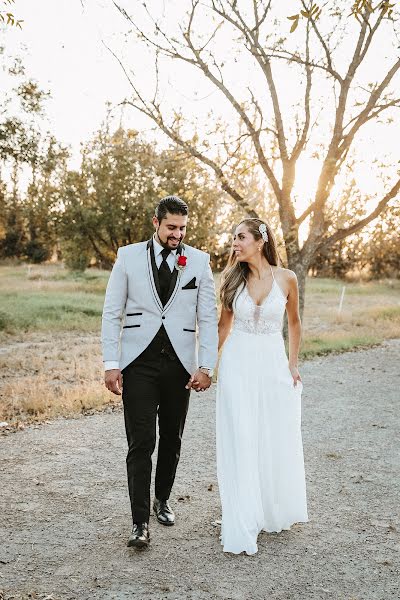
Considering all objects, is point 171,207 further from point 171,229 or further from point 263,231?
point 263,231

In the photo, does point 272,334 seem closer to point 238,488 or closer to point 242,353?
point 242,353

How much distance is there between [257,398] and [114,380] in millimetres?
1062

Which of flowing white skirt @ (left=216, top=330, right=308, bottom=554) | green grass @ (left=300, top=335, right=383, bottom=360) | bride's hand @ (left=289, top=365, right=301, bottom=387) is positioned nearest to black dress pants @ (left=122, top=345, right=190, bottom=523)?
flowing white skirt @ (left=216, top=330, right=308, bottom=554)

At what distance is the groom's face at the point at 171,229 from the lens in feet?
15.3

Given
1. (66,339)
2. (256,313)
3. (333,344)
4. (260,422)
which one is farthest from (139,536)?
(66,339)

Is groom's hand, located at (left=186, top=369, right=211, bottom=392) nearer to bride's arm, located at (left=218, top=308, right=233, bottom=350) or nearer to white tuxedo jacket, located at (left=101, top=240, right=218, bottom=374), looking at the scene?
white tuxedo jacket, located at (left=101, top=240, right=218, bottom=374)

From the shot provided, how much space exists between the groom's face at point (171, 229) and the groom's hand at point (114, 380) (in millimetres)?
953

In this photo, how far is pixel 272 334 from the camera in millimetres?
5062

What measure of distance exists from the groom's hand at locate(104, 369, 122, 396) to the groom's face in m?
0.95

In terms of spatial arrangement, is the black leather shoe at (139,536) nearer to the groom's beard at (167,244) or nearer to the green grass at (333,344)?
the groom's beard at (167,244)

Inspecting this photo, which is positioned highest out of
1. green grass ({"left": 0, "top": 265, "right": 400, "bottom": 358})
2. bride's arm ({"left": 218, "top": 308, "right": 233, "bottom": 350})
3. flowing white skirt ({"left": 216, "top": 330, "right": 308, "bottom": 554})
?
bride's arm ({"left": 218, "top": 308, "right": 233, "bottom": 350})

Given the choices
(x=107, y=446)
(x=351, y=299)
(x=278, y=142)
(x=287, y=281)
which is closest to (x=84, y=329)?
(x=278, y=142)

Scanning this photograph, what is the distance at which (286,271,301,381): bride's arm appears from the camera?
5.21 meters

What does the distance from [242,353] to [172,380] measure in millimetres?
566
